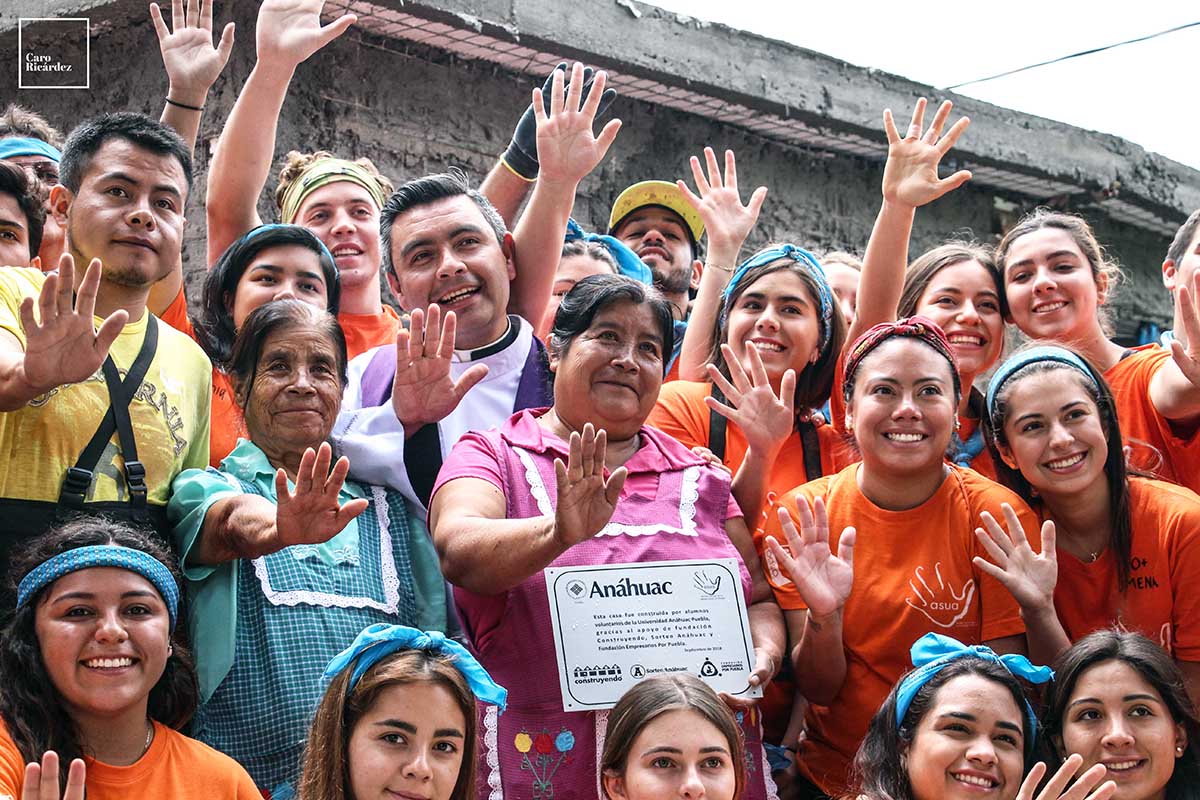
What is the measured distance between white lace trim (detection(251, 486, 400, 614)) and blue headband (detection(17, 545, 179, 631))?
276 millimetres

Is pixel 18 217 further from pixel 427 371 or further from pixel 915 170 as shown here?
pixel 915 170

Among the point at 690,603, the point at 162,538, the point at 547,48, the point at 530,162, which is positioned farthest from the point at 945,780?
the point at 547,48

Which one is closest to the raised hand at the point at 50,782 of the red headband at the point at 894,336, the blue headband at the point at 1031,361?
the red headband at the point at 894,336

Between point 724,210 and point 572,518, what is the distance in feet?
7.30

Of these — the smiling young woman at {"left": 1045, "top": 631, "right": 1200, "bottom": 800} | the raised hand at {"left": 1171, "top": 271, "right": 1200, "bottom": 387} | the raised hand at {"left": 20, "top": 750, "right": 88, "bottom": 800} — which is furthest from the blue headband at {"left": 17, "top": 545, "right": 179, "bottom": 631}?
the raised hand at {"left": 1171, "top": 271, "right": 1200, "bottom": 387}

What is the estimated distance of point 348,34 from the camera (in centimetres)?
589

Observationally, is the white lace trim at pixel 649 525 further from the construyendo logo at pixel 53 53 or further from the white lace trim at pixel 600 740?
the construyendo logo at pixel 53 53

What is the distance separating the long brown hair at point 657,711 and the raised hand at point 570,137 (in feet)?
5.97

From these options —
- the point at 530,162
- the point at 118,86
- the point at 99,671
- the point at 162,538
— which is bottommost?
the point at 99,671

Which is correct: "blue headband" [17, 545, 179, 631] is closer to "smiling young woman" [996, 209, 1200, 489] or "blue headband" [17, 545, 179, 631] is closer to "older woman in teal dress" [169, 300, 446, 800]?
"older woman in teal dress" [169, 300, 446, 800]

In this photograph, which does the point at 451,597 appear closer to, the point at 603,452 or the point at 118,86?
the point at 603,452

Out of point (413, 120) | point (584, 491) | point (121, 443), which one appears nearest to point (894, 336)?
point (584, 491)

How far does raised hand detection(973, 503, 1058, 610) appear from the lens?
11.5 feet

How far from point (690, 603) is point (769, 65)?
4731 millimetres
